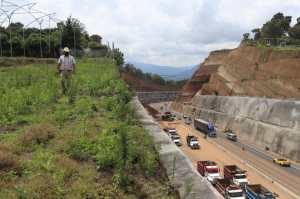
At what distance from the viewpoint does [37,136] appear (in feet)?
26.7

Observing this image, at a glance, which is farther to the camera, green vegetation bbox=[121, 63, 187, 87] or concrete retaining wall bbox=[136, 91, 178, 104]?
green vegetation bbox=[121, 63, 187, 87]

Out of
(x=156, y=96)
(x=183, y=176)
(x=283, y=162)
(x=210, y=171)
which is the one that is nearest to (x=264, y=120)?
(x=283, y=162)

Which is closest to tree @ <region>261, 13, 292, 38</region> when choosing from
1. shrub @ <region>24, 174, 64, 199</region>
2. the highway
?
the highway

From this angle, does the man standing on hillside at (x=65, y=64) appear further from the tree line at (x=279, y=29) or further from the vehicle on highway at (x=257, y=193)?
the tree line at (x=279, y=29)

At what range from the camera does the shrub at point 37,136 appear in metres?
7.71

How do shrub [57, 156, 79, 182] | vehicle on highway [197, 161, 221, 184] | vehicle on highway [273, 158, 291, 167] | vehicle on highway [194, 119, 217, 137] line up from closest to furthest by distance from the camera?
1. shrub [57, 156, 79, 182]
2. vehicle on highway [197, 161, 221, 184]
3. vehicle on highway [273, 158, 291, 167]
4. vehicle on highway [194, 119, 217, 137]

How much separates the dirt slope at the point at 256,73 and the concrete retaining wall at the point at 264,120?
681 centimetres

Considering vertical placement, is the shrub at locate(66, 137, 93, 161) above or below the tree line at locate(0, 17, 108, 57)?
below

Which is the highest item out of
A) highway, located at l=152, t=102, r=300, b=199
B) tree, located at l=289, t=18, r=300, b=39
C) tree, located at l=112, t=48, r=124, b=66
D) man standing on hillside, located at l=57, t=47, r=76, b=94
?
tree, located at l=289, t=18, r=300, b=39

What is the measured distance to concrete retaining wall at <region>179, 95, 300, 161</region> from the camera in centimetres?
4506

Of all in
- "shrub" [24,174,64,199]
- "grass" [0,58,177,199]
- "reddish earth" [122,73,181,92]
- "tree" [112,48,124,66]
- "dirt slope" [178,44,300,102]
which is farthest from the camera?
"reddish earth" [122,73,181,92]

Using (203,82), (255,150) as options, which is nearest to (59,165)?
(255,150)

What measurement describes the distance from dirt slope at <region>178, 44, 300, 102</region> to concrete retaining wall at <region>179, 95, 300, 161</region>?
22.3 ft

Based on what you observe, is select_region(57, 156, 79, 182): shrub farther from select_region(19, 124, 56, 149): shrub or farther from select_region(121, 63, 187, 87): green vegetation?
select_region(121, 63, 187, 87): green vegetation
